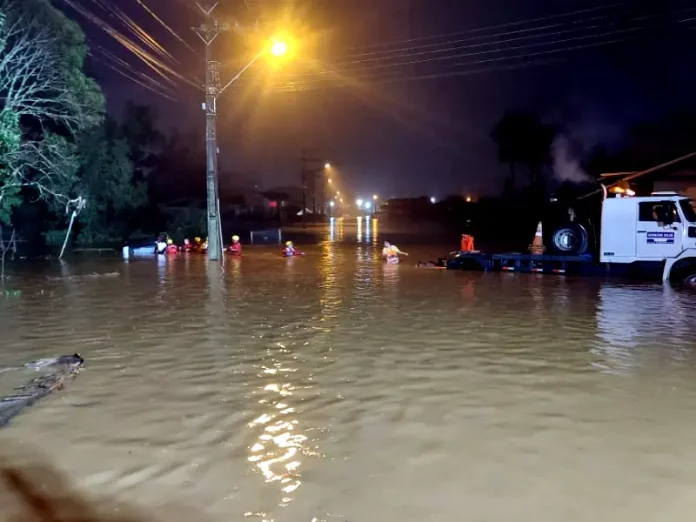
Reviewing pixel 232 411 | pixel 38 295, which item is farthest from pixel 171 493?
pixel 38 295

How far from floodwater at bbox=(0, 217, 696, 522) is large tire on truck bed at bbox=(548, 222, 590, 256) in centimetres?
554

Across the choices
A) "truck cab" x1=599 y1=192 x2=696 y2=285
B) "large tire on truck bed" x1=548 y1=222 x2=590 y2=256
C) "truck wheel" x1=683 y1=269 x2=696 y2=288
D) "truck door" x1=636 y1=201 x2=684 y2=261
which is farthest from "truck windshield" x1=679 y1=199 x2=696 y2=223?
"large tire on truck bed" x1=548 y1=222 x2=590 y2=256

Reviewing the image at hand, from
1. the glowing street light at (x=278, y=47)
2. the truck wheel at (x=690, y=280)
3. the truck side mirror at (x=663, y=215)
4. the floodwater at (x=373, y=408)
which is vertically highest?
the glowing street light at (x=278, y=47)

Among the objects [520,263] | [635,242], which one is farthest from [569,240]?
[635,242]

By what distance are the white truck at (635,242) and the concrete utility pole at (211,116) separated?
12782 mm

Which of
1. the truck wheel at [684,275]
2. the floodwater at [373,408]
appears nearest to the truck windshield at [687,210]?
the truck wheel at [684,275]

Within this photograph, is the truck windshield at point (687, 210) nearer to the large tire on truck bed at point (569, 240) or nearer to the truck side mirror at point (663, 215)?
the truck side mirror at point (663, 215)

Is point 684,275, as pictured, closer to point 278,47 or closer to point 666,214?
point 666,214

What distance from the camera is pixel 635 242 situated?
18562 mm

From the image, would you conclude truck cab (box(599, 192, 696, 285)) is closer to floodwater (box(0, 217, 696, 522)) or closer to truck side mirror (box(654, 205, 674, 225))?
truck side mirror (box(654, 205, 674, 225))

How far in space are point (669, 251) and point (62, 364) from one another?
51.4 feet

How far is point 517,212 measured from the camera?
54.2 meters

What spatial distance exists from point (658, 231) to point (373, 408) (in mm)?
13802

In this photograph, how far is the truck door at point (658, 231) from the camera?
17875mm
